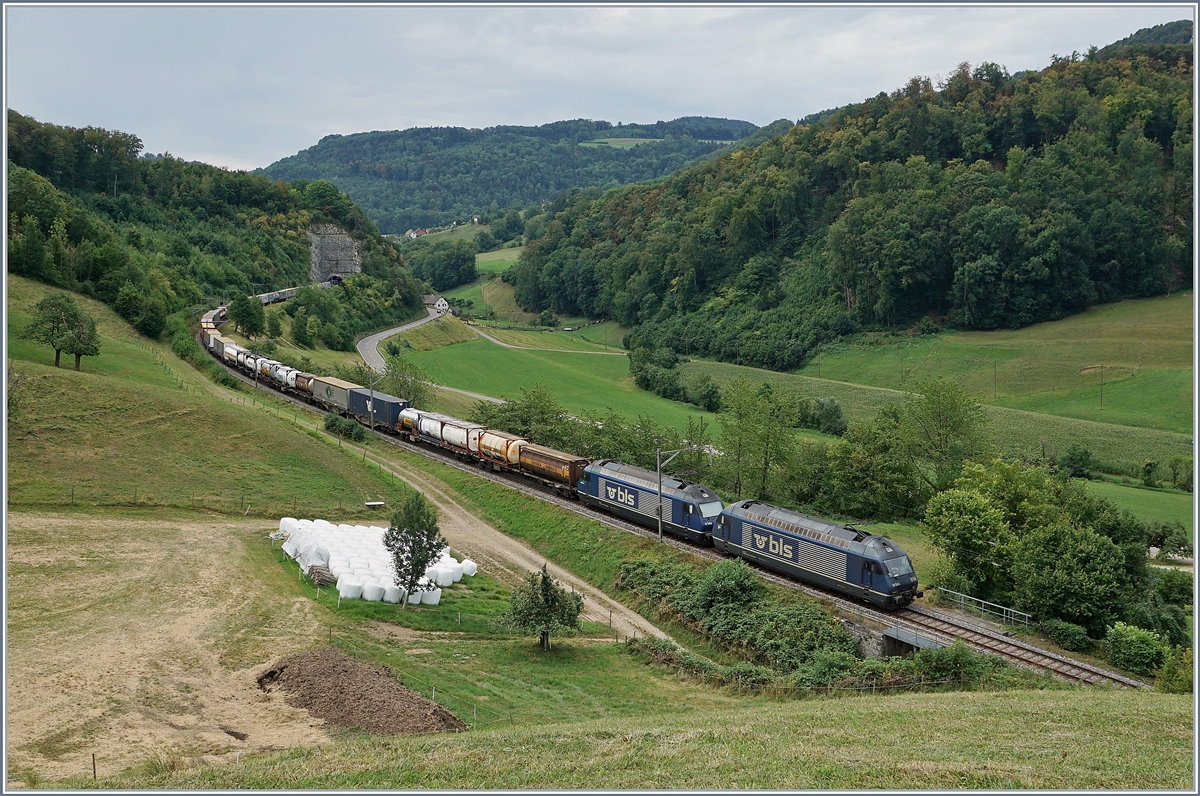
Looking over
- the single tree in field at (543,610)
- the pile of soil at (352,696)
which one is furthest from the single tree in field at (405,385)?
the pile of soil at (352,696)

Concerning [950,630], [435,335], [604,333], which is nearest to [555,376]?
[435,335]

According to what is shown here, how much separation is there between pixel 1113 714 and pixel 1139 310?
387ft

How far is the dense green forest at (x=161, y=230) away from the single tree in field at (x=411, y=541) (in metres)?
65.3

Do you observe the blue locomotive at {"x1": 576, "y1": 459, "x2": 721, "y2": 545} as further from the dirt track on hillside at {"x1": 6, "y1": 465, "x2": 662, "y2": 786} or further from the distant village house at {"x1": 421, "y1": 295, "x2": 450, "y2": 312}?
the distant village house at {"x1": 421, "y1": 295, "x2": 450, "y2": 312}

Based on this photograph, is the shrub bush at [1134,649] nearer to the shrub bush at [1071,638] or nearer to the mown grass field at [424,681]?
the shrub bush at [1071,638]

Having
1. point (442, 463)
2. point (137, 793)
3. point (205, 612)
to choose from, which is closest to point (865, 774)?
point (137, 793)

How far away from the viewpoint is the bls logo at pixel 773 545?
126ft

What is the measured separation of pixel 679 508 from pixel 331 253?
124m

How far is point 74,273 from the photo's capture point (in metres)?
89.9

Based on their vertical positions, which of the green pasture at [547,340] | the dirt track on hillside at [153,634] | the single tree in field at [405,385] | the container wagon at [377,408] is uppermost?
the green pasture at [547,340]

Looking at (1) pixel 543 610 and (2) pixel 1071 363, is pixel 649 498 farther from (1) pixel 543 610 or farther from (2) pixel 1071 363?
(2) pixel 1071 363

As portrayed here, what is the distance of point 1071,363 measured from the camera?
344 feet

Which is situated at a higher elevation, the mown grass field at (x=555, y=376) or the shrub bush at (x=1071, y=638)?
the mown grass field at (x=555, y=376)

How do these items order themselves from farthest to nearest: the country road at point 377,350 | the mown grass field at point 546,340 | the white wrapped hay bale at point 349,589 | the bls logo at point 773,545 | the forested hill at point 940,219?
the mown grass field at point 546,340 < the forested hill at point 940,219 < the country road at point 377,350 < the bls logo at point 773,545 < the white wrapped hay bale at point 349,589
